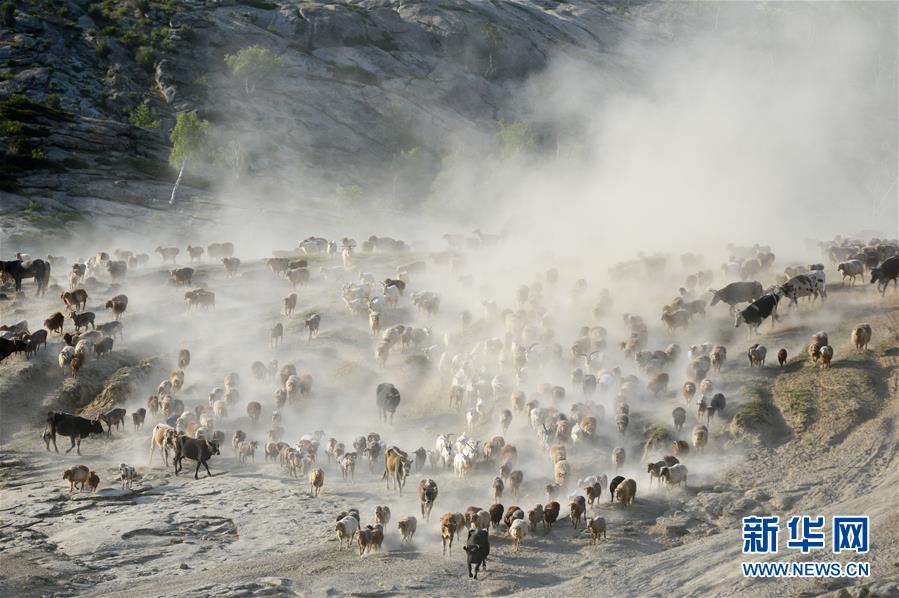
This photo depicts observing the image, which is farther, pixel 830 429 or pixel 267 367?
pixel 267 367

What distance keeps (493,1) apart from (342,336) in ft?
462

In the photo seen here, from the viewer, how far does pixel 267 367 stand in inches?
1766

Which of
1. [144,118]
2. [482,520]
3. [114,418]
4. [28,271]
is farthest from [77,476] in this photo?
[144,118]

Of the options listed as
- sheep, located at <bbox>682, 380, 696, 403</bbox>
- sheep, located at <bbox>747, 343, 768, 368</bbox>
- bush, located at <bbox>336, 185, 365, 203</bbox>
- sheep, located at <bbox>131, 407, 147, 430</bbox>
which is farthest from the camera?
bush, located at <bbox>336, 185, 365, 203</bbox>

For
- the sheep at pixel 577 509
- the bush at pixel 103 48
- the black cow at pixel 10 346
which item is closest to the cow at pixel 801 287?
the sheep at pixel 577 509

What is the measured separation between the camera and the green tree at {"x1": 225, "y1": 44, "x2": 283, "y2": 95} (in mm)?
128000

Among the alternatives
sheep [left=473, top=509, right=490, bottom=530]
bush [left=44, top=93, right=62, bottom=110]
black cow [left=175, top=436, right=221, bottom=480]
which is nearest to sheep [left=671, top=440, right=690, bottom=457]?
sheep [left=473, top=509, right=490, bottom=530]

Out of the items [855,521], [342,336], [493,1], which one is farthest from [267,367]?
[493,1]

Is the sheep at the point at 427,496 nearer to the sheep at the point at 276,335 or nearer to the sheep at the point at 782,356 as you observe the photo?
the sheep at the point at 782,356

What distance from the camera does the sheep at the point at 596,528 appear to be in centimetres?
2632

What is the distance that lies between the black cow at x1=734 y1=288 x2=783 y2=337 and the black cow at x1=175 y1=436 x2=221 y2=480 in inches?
1003

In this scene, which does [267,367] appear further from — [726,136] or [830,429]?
[726,136]

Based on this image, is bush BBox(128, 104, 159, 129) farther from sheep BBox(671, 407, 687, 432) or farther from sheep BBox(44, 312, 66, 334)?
sheep BBox(671, 407, 687, 432)

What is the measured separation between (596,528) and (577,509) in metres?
1.43
